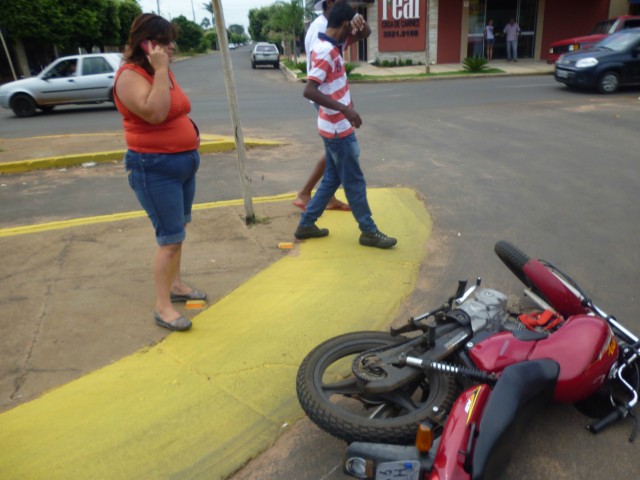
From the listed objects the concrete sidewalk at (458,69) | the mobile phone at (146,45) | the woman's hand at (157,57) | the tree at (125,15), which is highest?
the tree at (125,15)

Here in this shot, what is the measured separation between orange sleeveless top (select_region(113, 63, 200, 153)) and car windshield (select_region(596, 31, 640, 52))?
13906 mm

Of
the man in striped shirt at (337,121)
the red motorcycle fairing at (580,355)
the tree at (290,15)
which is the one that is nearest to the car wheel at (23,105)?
the man in striped shirt at (337,121)

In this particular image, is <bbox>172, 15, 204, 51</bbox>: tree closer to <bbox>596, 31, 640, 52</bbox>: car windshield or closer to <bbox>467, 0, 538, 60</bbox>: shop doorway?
<bbox>467, 0, 538, 60</bbox>: shop doorway

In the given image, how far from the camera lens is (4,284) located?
13.0 ft

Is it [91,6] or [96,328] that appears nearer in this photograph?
[96,328]

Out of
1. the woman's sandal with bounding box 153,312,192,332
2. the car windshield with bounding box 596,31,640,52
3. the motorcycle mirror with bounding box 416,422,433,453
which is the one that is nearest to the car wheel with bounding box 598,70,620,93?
the car windshield with bounding box 596,31,640,52

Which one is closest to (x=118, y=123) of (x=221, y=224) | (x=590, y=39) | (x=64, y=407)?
(x=221, y=224)

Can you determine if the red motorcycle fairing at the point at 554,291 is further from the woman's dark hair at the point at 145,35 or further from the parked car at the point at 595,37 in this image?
the parked car at the point at 595,37

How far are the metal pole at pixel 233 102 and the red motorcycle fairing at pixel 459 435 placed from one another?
130 inches

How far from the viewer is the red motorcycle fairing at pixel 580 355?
2.35m

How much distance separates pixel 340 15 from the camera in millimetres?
4156

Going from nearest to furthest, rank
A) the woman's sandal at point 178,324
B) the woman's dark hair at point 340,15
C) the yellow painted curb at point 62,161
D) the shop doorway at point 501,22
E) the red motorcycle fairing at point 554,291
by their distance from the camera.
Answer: the red motorcycle fairing at point 554,291, the woman's sandal at point 178,324, the woman's dark hair at point 340,15, the yellow painted curb at point 62,161, the shop doorway at point 501,22

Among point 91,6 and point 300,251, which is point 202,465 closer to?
point 300,251

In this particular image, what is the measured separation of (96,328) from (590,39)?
61.3 ft
